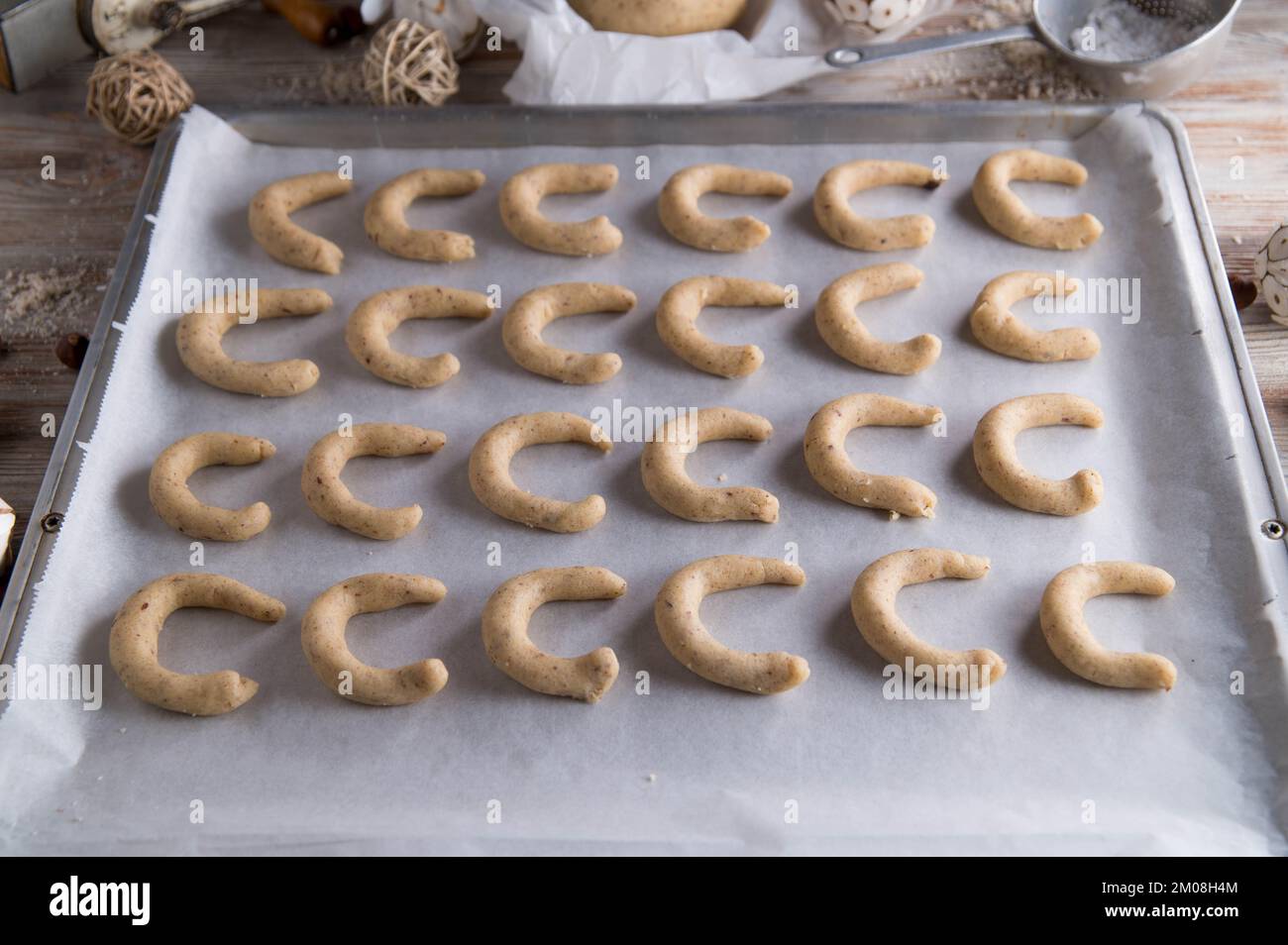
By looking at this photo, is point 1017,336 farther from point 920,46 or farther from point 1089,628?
point 920,46

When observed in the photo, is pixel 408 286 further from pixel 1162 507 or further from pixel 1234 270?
pixel 1234 270

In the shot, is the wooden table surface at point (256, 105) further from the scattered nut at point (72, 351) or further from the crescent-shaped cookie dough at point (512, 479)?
the crescent-shaped cookie dough at point (512, 479)

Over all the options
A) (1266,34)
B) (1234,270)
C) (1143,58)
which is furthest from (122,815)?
(1266,34)

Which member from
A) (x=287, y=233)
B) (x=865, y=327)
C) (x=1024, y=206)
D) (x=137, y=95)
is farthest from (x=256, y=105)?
(x=1024, y=206)

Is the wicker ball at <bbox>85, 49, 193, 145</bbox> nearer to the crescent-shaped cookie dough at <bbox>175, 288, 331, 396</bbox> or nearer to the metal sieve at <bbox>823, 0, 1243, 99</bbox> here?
the crescent-shaped cookie dough at <bbox>175, 288, 331, 396</bbox>

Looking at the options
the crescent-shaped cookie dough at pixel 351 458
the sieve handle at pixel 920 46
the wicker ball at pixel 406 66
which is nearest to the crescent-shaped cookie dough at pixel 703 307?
the crescent-shaped cookie dough at pixel 351 458

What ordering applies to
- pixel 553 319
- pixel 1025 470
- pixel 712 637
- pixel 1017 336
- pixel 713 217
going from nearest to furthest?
pixel 712 637 < pixel 1025 470 < pixel 1017 336 < pixel 553 319 < pixel 713 217

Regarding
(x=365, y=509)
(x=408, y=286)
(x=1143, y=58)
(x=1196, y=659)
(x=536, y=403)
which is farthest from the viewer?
(x=1143, y=58)
